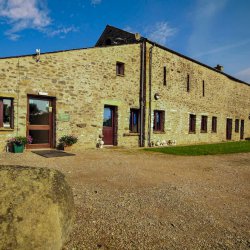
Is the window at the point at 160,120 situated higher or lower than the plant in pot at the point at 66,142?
higher

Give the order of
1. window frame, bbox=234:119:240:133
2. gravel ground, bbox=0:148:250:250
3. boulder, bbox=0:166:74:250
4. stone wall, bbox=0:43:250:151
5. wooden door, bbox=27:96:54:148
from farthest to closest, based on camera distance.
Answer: window frame, bbox=234:119:240:133
wooden door, bbox=27:96:54:148
stone wall, bbox=0:43:250:151
gravel ground, bbox=0:148:250:250
boulder, bbox=0:166:74:250

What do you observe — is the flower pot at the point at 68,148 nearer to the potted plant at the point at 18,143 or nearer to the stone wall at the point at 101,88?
the stone wall at the point at 101,88

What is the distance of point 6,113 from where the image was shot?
10.0m

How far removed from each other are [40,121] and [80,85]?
2.54 metres

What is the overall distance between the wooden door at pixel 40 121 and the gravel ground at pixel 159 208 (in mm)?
4163

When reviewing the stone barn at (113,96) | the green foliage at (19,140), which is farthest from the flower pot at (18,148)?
the stone barn at (113,96)

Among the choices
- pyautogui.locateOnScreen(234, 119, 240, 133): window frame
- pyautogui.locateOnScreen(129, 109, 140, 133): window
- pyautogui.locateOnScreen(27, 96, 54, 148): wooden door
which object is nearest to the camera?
pyautogui.locateOnScreen(27, 96, 54, 148): wooden door

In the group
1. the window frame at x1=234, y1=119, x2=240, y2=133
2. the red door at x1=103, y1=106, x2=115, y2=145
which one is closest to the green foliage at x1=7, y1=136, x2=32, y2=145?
the red door at x1=103, y1=106, x2=115, y2=145

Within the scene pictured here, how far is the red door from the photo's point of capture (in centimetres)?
1314

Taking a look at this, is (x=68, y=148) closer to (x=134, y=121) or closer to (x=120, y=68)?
(x=134, y=121)

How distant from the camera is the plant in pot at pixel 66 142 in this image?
11.1 meters

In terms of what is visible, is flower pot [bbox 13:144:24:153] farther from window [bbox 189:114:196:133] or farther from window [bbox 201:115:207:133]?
window [bbox 201:115:207:133]

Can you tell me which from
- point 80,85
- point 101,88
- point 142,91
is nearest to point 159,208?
point 80,85

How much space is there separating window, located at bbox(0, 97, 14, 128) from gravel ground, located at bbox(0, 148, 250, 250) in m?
4.09
